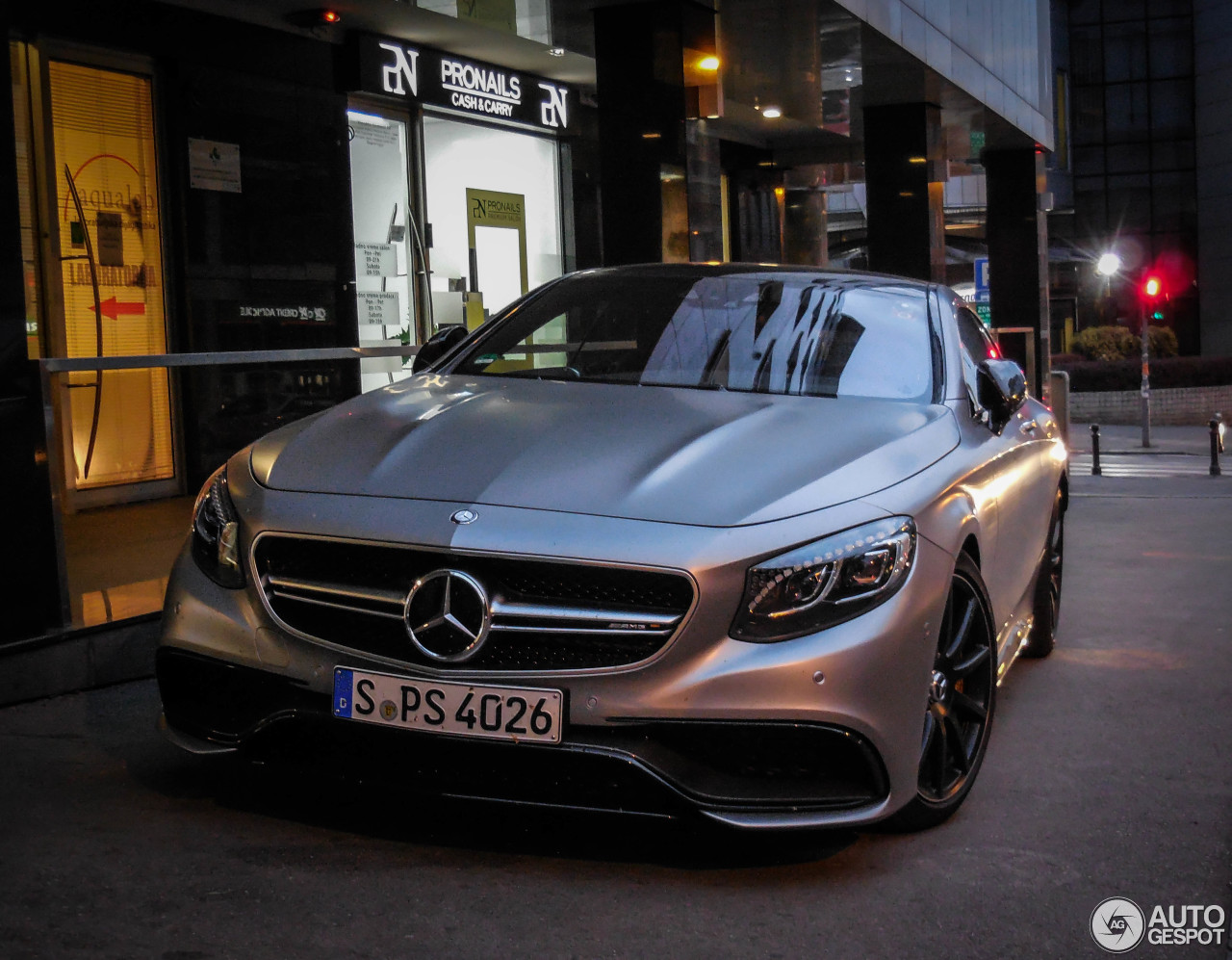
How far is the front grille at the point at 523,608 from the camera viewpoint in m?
3.66

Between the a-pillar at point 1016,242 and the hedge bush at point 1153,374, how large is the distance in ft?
58.6

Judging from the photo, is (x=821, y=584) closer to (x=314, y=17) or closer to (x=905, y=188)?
(x=314, y=17)

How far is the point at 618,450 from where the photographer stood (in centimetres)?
412

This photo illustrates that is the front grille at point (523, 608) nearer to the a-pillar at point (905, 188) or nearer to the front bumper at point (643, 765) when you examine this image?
the front bumper at point (643, 765)

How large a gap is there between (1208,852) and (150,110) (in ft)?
31.2

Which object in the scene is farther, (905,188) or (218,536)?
(905,188)

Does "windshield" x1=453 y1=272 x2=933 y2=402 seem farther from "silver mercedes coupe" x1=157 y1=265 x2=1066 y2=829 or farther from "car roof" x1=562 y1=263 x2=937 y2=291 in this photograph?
"silver mercedes coupe" x1=157 y1=265 x2=1066 y2=829

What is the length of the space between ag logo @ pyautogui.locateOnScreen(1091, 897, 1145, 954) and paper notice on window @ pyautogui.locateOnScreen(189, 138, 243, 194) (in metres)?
9.57

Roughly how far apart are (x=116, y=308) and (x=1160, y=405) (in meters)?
35.1

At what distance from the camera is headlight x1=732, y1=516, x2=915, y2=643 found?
366 cm

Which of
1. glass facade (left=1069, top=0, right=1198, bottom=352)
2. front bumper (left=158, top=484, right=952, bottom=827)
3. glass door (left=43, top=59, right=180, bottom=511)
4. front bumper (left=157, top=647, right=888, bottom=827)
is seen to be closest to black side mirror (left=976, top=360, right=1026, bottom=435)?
front bumper (left=158, top=484, right=952, bottom=827)

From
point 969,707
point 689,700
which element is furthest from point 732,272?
point 689,700

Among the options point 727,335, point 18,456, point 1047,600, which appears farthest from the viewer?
Result: point 1047,600

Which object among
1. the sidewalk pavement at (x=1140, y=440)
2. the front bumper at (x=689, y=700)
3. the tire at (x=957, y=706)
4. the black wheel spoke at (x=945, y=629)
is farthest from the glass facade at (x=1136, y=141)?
the front bumper at (x=689, y=700)
